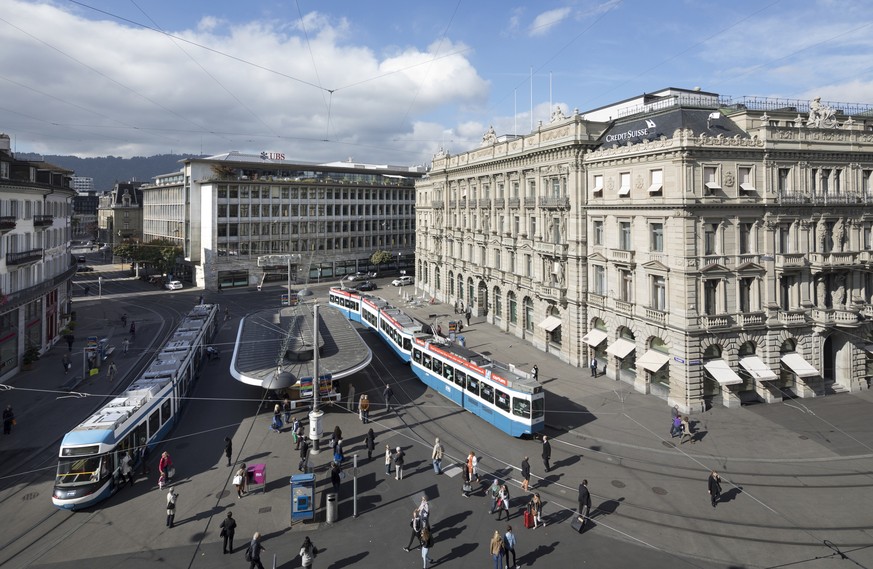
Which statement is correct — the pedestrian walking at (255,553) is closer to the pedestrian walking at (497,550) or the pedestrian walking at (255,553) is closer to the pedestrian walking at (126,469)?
the pedestrian walking at (497,550)

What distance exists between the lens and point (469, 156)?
6981 centimetres

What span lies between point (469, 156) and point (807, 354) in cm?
4592

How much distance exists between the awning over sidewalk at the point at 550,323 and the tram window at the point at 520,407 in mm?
19836

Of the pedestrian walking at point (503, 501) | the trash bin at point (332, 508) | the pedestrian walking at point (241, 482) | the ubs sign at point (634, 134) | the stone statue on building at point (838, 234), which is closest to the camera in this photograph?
the trash bin at point (332, 508)

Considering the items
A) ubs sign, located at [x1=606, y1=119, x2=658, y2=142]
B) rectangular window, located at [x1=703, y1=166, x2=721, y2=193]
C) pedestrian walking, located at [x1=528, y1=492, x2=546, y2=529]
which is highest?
ubs sign, located at [x1=606, y1=119, x2=658, y2=142]

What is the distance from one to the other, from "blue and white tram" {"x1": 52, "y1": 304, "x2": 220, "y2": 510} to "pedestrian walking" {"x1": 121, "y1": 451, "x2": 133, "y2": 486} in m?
0.22

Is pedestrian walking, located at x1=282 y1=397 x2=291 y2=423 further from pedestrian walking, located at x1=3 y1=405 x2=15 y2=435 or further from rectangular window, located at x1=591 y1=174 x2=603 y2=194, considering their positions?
rectangular window, located at x1=591 y1=174 x2=603 y2=194

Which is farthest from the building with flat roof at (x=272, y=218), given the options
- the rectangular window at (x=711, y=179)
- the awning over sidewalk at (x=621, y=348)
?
the rectangular window at (x=711, y=179)

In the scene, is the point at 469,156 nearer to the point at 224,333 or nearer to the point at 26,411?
→ the point at 224,333

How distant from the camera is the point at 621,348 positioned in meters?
40.9

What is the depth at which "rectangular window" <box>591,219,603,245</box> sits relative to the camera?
44.6 meters

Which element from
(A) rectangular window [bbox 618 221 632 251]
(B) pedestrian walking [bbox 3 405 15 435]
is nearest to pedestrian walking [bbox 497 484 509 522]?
(A) rectangular window [bbox 618 221 632 251]

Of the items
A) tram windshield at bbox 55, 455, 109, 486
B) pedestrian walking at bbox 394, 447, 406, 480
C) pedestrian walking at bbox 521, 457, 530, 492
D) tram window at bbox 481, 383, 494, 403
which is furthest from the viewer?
tram window at bbox 481, 383, 494, 403

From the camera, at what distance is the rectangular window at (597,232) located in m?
44.6
